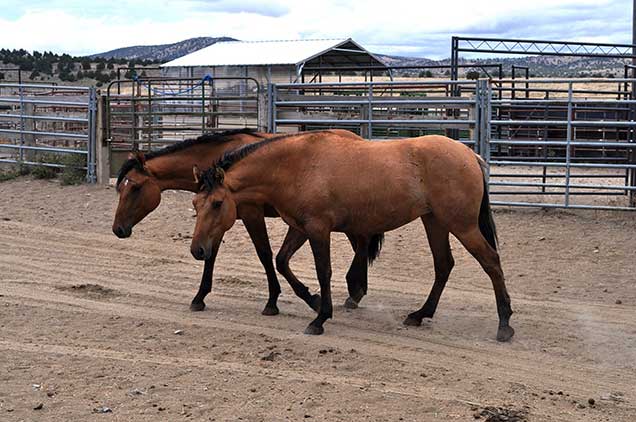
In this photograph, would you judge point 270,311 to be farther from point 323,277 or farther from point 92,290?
point 92,290

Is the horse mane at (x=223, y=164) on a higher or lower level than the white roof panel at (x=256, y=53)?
lower

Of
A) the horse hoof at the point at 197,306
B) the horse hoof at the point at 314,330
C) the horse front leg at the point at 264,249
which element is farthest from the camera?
the horse hoof at the point at 197,306

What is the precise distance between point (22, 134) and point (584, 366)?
12.4 metres

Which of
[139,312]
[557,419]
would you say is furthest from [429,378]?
[139,312]

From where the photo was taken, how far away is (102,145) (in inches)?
545

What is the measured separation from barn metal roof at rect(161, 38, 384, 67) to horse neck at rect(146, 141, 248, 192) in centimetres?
2014

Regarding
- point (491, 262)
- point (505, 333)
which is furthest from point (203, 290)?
point (505, 333)

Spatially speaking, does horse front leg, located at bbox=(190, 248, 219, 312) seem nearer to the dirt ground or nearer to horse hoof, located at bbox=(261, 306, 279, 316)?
the dirt ground

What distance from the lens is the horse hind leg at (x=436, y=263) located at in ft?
21.9

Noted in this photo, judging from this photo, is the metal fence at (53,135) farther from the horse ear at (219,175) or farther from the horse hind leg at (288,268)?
the horse ear at (219,175)

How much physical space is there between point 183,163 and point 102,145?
697 cm

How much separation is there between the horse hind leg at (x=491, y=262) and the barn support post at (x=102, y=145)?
8.72 m

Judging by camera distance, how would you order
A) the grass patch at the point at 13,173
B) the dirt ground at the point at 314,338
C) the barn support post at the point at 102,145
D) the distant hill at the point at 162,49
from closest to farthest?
1. the dirt ground at the point at 314,338
2. the barn support post at the point at 102,145
3. the grass patch at the point at 13,173
4. the distant hill at the point at 162,49

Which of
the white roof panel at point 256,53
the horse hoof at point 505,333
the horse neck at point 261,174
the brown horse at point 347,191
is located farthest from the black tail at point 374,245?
the white roof panel at point 256,53
